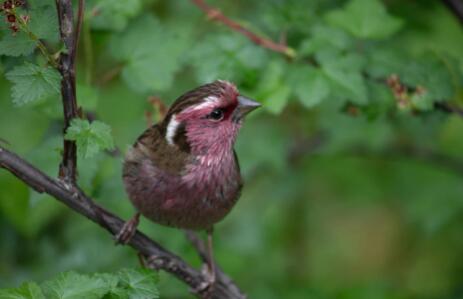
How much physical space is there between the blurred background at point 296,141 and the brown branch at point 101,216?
0.64 ft

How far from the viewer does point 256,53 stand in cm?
407

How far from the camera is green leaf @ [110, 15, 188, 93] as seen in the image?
161 inches

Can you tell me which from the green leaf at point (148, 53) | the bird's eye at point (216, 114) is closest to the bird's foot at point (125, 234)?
the bird's eye at point (216, 114)

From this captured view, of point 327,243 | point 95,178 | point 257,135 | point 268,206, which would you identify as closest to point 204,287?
point 95,178

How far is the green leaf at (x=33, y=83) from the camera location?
9.04ft

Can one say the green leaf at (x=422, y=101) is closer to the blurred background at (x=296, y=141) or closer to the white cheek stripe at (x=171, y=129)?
the blurred background at (x=296, y=141)

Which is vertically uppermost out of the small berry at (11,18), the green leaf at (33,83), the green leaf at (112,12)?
the small berry at (11,18)

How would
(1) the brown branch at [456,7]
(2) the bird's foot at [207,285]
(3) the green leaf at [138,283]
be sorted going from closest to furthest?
(3) the green leaf at [138,283] < (2) the bird's foot at [207,285] < (1) the brown branch at [456,7]

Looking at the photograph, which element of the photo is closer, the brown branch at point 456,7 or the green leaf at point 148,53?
the green leaf at point 148,53

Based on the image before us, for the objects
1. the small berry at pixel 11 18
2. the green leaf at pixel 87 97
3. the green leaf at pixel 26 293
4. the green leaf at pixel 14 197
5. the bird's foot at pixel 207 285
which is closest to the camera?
the green leaf at pixel 26 293

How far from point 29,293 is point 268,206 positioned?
143 inches

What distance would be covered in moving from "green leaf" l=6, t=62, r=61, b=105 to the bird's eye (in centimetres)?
97

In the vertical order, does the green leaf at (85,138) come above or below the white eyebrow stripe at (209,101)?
above

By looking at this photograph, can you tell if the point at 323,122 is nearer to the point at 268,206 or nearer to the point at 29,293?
the point at 268,206
